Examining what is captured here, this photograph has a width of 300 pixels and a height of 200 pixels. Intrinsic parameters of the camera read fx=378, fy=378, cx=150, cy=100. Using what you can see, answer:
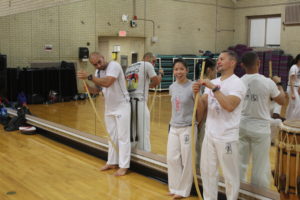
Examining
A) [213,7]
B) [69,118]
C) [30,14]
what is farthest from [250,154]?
[30,14]

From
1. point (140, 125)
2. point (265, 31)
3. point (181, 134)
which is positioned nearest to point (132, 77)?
point (140, 125)

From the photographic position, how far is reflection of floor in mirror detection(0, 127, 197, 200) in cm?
423

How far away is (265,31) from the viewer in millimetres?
3941

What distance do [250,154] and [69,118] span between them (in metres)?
4.74

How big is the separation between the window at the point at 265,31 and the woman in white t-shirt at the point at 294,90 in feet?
0.99

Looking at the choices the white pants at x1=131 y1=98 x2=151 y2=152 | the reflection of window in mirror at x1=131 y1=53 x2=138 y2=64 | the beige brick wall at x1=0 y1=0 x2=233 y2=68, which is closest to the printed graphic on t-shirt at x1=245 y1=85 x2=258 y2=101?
the beige brick wall at x1=0 y1=0 x2=233 y2=68

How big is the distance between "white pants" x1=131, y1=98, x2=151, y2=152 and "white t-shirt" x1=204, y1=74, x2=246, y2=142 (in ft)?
6.23

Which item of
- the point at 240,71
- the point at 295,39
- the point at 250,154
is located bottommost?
the point at 250,154

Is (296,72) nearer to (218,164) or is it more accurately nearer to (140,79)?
(218,164)

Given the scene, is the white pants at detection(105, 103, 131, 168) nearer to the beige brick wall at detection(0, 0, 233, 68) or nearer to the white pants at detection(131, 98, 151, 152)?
the white pants at detection(131, 98, 151, 152)

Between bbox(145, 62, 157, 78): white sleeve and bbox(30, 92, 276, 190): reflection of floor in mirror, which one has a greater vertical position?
bbox(145, 62, 157, 78): white sleeve

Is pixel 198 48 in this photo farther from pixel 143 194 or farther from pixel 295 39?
pixel 143 194

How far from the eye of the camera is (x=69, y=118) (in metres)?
7.65

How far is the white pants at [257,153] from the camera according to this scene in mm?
3562
